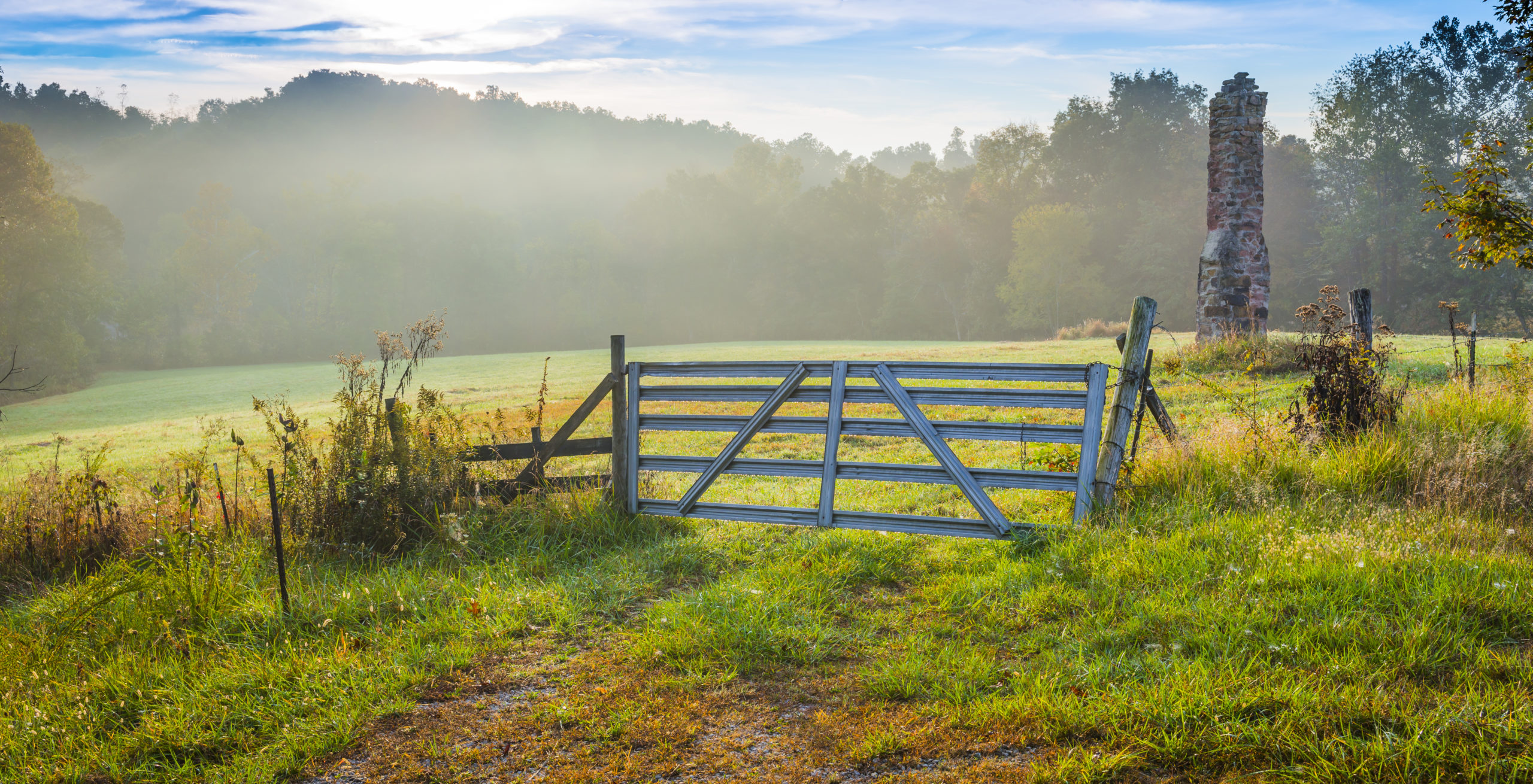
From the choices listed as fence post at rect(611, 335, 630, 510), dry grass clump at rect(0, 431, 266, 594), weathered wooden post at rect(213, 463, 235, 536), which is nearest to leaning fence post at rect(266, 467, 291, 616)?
weathered wooden post at rect(213, 463, 235, 536)

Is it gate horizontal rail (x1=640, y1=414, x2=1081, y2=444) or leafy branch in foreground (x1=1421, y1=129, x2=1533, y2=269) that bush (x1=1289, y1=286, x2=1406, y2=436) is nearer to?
leafy branch in foreground (x1=1421, y1=129, x2=1533, y2=269)

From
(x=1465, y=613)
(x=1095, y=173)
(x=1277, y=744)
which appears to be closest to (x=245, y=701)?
(x=1277, y=744)

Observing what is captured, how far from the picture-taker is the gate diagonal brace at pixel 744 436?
22.7 ft

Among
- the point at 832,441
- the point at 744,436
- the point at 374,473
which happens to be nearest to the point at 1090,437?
the point at 832,441

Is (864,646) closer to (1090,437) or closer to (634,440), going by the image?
(1090,437)

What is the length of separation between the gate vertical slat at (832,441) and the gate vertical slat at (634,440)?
1780mm

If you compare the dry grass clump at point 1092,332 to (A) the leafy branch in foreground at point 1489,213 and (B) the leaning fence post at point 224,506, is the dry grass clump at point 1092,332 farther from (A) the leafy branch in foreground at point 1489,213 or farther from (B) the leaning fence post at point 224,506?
(B) the leaning fence post at point 224,506

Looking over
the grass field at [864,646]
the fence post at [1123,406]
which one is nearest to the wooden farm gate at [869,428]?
the fence post at [1123,406]

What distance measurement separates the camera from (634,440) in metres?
7.34

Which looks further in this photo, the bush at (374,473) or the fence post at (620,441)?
the fence post at (620,441)

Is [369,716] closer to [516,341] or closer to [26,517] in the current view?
[26,517]

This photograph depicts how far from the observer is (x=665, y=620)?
17.2 ft

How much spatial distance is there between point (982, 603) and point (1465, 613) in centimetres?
259

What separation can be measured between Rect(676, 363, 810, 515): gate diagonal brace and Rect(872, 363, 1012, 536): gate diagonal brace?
0.83 m
